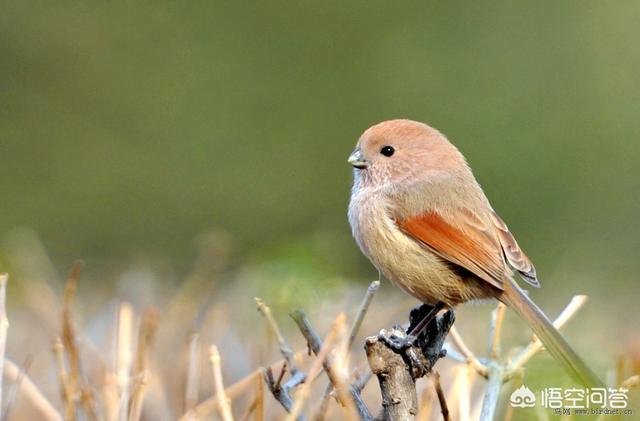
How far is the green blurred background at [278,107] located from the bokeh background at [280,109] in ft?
0.10

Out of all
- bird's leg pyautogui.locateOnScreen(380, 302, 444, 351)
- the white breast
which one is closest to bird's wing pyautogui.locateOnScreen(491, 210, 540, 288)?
the white breast

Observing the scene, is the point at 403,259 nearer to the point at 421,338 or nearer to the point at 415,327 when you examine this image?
the point at 415,327

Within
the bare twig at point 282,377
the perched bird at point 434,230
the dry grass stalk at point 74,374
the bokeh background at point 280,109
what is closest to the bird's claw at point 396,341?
the bare twig at point 282,377

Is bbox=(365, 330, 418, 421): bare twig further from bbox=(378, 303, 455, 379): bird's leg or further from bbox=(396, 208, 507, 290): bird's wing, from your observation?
bbox=(396, 208, 507, 290): bird's wing

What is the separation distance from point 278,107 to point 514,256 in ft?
40.5

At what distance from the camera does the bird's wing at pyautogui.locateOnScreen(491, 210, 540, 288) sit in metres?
4.71

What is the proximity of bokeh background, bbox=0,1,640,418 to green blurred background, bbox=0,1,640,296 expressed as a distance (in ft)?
0.10

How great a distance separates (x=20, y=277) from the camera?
20.9 ft

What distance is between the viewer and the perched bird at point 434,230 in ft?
→ 14.9

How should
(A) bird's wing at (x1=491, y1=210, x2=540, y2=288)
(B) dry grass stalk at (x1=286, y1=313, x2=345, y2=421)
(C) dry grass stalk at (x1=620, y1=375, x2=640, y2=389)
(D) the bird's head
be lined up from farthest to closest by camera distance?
(D) the bird's head < (A) bird's wing at (x1=491, y1=210, x2=540, y2=288) < (C) dry grass stalk at (x1=620, y1=375, x2=640, y2=389) < (B) dry grass stalk at (x1=286, y1=313, x2=345, y2=421)

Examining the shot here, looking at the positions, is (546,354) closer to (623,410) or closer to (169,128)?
(623,410)

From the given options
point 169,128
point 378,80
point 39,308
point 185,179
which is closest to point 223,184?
point 185,179

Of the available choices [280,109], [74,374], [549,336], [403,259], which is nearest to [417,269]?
[403,259]

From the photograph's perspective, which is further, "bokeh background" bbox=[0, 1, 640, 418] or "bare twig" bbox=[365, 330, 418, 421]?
"bokeh background" bbox=[0, 1, 640, 418]
